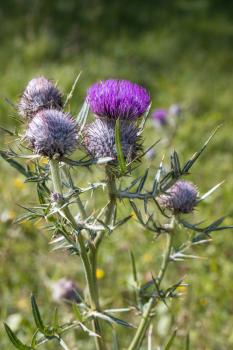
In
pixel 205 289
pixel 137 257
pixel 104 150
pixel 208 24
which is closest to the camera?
pixel 104 150

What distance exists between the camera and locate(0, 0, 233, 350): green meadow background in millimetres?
2994

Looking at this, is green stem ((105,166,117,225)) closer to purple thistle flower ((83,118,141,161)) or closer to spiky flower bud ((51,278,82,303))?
purple thistle flower ((83,118,141,161))

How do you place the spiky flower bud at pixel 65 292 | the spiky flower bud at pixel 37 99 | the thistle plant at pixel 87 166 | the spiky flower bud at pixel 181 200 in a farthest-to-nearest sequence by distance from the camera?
the spiky flower bud at pixel 65 292 → the spiky flower bud at pixel 181 200 → the spiky flower bud at pixel 37 99 → the thistle plant at pixel 87 166

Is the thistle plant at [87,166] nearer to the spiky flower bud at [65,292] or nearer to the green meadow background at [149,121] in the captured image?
the green meadow background at [149,121]

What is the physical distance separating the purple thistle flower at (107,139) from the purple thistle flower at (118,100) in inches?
1.7

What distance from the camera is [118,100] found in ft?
5.75

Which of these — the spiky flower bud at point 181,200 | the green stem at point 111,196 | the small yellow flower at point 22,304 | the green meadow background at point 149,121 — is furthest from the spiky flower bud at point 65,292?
the green stem at point 111,196

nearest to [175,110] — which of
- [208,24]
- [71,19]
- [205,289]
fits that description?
[205,289]

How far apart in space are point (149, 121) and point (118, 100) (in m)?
3.83

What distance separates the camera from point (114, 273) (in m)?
3.38

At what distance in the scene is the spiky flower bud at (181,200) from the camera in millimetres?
2027

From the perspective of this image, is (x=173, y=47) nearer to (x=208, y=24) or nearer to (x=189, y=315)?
(x=208, y=24)

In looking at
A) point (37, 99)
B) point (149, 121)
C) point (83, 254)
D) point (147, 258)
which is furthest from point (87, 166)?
point (149, 121)

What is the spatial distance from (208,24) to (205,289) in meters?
7.07
